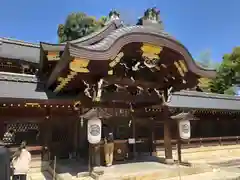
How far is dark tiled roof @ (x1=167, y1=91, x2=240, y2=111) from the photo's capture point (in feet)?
49.7

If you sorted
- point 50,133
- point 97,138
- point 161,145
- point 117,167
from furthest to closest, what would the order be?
point 161,145, point 50,133, point 117,167, point 97,138

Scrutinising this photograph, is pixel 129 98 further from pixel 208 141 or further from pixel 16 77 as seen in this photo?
pixel 208 141

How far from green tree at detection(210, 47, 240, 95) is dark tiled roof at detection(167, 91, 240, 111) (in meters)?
13.5

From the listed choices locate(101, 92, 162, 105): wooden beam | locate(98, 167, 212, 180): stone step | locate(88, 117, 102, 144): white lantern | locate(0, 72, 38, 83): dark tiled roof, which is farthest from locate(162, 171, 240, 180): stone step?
locate(0, 72, 38, 83): dark tiled roof

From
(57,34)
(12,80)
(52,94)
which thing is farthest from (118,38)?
(57,34)

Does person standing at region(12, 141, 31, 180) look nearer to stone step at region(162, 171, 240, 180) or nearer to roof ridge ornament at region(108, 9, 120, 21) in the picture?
stone step at region(162, 171, 240, 180)

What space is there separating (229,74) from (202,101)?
1825 centimetres

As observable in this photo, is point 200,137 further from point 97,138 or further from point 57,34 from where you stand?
point 57,34

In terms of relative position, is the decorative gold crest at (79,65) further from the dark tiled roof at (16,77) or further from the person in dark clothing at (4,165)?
the person in dark clothing at (4,165)

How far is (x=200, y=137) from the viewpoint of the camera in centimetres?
1619

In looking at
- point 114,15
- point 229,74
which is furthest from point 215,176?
point 229,74

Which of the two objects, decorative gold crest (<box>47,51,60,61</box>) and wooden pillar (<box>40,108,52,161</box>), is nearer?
decorative gold crest (<box>47,51,60,61</box>)

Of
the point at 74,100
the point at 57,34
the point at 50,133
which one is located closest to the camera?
the point at 74,100

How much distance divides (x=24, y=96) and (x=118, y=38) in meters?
4.51
